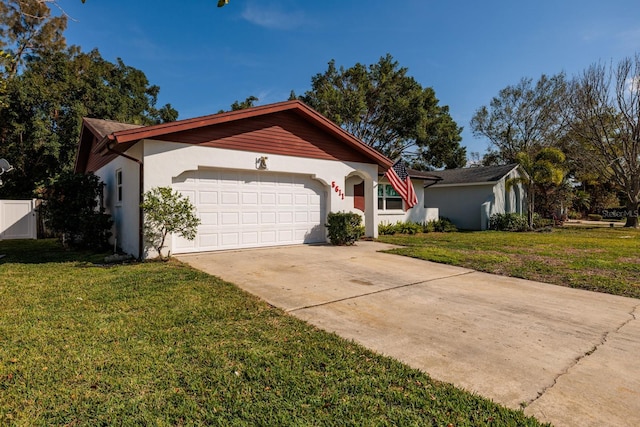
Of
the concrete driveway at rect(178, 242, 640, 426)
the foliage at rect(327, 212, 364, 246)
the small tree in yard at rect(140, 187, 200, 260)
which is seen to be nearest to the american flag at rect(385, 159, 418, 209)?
the foliage at rect(327, 212, 364, 246)

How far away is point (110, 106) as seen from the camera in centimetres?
2166

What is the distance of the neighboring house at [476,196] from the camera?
19.5 meters

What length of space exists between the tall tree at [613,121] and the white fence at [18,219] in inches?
1285

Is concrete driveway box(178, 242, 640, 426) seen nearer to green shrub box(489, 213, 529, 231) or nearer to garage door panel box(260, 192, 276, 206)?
garage door panel box(260, 192, 276, 206)

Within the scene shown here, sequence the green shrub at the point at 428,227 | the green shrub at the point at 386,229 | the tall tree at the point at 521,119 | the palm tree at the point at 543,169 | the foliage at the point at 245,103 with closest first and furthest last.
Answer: the green shrub at the point at 386,229
the green shrub at the point at 428,227
the palm tree at the point at 543,169
the foliage at the point at 245,103
the tall tree at the point at 521,119

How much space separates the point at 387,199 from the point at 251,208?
845cm

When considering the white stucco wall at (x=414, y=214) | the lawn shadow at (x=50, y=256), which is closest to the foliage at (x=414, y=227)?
the white stucco wall at (x=414, y=214)

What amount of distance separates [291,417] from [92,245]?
1060cm

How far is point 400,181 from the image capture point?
14.2 m

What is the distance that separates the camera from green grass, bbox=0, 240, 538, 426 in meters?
2.33

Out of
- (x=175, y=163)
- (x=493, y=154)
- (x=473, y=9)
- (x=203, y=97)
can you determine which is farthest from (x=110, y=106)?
(x=493, y=154)

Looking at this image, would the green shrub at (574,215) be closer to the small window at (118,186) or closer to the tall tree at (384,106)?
the tall tree at (384,106)

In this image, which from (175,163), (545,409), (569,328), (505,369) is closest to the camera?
(545,409)

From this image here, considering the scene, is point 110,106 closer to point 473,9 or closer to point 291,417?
point 473,9
